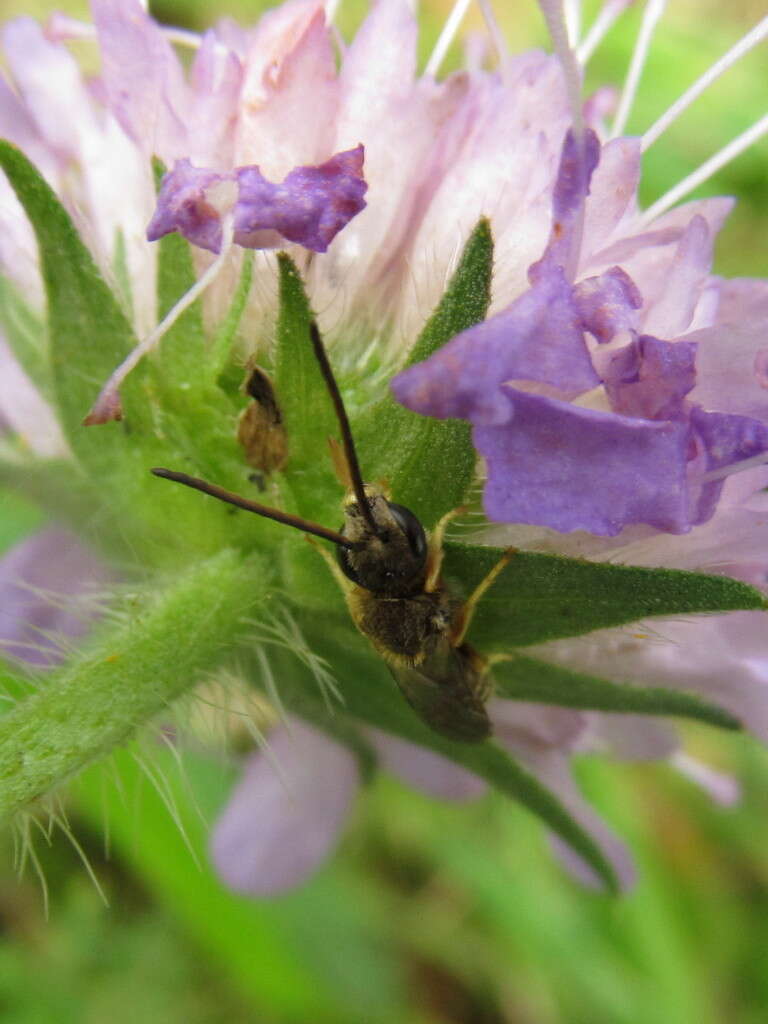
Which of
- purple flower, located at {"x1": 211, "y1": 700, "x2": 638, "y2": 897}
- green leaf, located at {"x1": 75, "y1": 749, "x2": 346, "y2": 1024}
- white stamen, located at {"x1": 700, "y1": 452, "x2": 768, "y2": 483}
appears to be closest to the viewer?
white stamen, located at {"x1": 700, "y1": 452, "x2": 768, "y2": 483}

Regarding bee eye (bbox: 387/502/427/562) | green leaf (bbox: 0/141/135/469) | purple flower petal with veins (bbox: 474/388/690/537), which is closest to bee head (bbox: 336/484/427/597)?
bee eye (bbox: 387/502/427/562)

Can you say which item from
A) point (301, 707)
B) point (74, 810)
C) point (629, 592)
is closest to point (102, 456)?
point (301, 707)

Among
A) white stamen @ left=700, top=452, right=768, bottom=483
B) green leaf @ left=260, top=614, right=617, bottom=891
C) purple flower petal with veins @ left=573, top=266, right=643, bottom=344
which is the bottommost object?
green leaf @ left=260, top=614, right=617, bottom=891

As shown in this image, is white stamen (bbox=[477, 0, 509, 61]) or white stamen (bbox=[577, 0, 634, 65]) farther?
white stamen (bbox=[577, 0, 634, 65])

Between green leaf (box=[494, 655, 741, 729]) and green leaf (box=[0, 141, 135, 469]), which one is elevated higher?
green leaf (box=[0, 141, 135, 469])

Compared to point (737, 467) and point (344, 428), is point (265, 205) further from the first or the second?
point (737, 467)

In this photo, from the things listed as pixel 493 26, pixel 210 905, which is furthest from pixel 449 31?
pixel 210 905

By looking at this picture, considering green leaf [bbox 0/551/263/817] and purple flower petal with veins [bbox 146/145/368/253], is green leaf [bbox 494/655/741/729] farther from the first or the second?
purple flower petal with veins [bbox 146/145/368/253]

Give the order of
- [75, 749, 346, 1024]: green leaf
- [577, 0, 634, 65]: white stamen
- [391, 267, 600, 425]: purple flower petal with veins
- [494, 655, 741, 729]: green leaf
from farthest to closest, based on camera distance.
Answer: [75, 749, 346, 1024]: green leaf < [577, 0, 634, 65]: white stamen < [494, 655, 741, 729]: green leaf < [391, 267, 600, 425]: purple flower petal with veins
